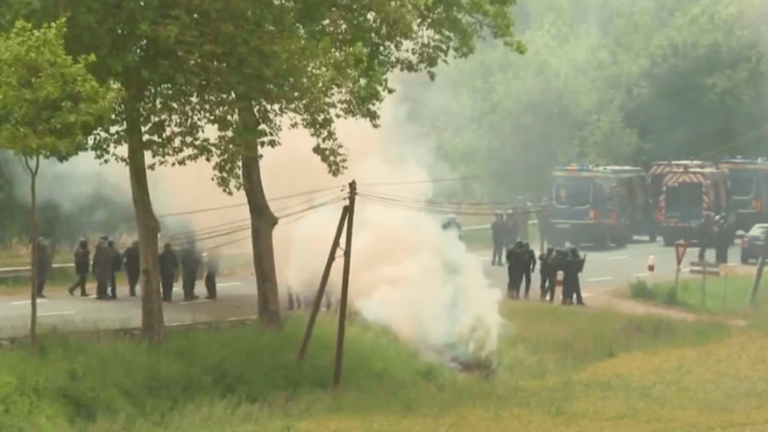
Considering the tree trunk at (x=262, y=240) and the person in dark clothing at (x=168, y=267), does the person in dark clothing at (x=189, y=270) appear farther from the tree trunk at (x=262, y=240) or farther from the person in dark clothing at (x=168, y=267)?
the tree trunk at (x=262, y=240)

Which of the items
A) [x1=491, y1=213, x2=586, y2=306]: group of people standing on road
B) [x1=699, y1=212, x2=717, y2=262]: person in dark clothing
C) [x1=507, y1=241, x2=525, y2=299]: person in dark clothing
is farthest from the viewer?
[x1=699, y1=212, x2=717, y2=262]: person in dark clothing

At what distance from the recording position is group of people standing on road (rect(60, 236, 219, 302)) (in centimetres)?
4019

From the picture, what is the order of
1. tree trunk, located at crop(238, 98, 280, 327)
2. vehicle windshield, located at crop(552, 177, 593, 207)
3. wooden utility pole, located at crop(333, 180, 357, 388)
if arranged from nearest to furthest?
wooden utility pole, located at crop(333, 180, 357, 388) → tree trunk, located at crop(238, 98, 280, 327) → vehicle windshield, located at crop(552, 177, 593, 207)

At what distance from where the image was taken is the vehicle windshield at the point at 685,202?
5047cm

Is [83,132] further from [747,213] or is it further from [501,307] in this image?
[747,213]

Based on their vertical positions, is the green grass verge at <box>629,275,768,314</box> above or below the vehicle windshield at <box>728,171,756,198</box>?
below

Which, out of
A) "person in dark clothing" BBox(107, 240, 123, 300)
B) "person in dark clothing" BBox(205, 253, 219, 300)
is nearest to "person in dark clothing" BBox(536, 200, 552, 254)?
"person in dark clothing" BBox(205, 253, 219, 300)

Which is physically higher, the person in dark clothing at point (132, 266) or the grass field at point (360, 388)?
the person in dark clothing at point (132, 266)

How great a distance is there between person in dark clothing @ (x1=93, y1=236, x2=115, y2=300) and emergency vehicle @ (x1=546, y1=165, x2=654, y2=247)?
13.2 m

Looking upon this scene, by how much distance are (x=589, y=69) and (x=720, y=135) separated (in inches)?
186

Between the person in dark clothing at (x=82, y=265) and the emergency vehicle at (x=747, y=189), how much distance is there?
19823 millimetres

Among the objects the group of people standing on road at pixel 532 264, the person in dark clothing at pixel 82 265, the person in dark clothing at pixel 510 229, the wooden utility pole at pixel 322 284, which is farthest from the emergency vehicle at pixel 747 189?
the wooden utility pole at pixel 322 284

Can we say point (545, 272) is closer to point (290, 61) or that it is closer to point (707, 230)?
point (707, 230)

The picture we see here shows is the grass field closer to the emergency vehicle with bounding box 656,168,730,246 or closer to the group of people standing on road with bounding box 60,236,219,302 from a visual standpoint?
the group of people standing on road with bounding box 60,236,219,302
